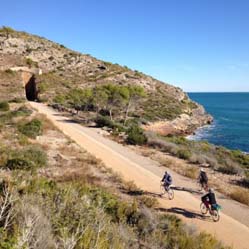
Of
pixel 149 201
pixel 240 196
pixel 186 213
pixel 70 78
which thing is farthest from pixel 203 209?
pixel 70 78

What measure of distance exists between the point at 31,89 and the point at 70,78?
9.18 m

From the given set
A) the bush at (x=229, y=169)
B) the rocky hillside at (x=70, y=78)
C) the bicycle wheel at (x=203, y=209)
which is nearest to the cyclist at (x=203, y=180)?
the bicycle wheel at (x=203, y=209)

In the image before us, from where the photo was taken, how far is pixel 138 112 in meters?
58.4

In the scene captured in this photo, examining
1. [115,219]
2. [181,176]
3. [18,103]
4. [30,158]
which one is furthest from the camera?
[18,103]

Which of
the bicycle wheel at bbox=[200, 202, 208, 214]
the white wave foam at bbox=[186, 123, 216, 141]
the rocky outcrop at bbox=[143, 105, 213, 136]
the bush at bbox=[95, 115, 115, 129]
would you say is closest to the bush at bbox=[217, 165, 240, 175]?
the bicycle wheel at bbox=[200, 202, 208, 214]

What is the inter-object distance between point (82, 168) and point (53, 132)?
39.9 feet

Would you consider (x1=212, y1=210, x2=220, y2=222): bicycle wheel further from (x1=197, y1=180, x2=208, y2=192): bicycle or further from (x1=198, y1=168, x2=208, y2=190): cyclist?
(x1=197, y1=180, x2=208, y2=192): bicycle

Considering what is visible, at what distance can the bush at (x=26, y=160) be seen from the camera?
15383 millimetres

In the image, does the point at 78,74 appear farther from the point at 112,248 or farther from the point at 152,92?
the point at 112,248

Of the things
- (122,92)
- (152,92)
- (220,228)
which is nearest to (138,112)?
(122,92)

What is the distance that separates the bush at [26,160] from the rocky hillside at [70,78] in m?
33.1

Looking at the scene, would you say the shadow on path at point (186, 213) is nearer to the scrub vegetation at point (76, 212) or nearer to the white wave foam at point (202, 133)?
the scrub vegetation at point (76, 212)

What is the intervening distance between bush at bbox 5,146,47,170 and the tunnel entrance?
45676mm

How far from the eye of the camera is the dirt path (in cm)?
1190
